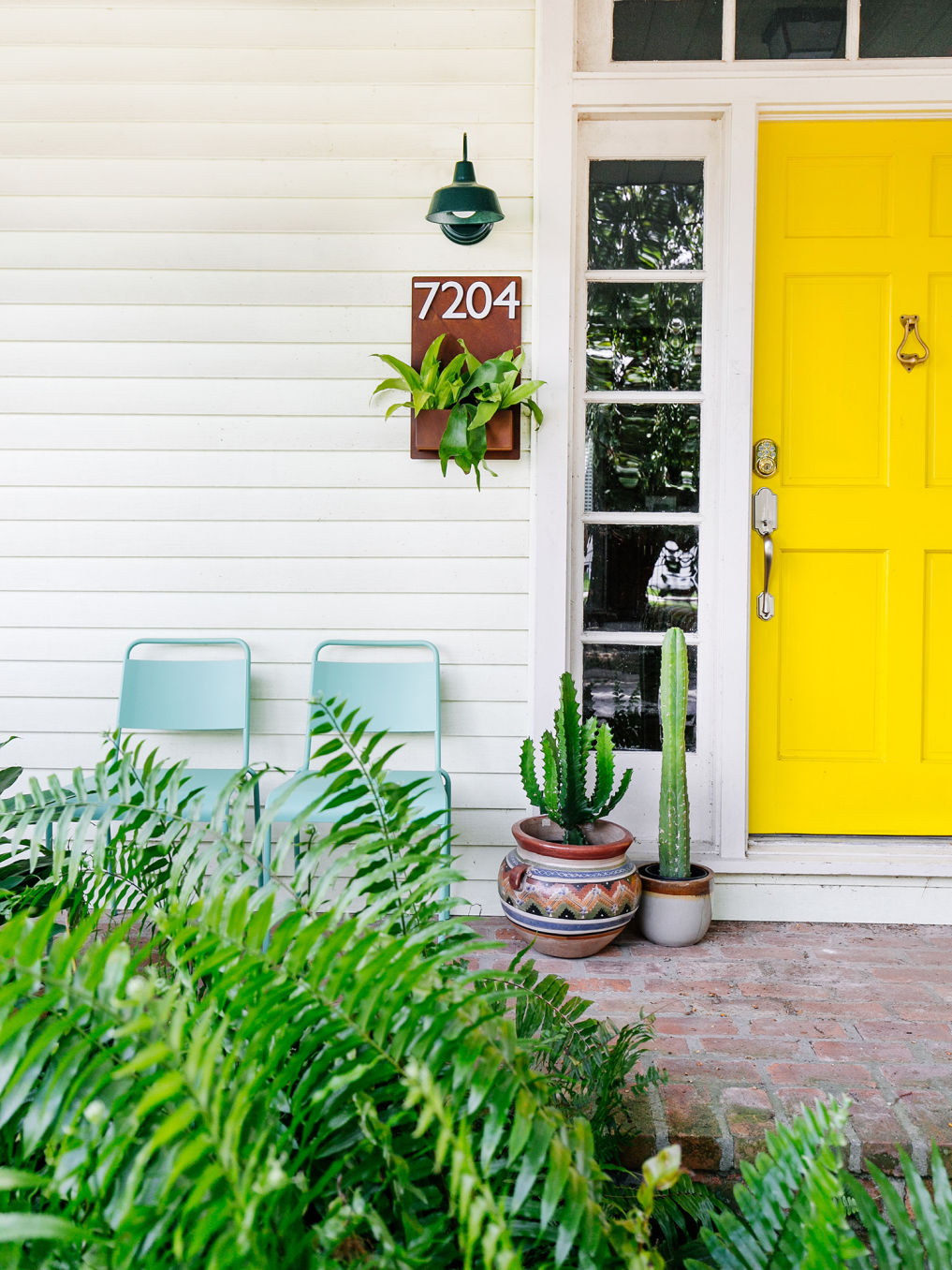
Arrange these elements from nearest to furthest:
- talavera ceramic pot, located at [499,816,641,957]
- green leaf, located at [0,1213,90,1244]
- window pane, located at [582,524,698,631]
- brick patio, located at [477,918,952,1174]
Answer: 1. green leaf, located at [0,1213,90,1244]
2. brick patio, located at [477,918,952,1174]
3. talavera ceramic pot, located at [499,816,641,957]
4. window pane, located at [582,524,698,631]

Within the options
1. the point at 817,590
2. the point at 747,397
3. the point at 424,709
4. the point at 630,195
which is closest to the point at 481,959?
the point at 424,709

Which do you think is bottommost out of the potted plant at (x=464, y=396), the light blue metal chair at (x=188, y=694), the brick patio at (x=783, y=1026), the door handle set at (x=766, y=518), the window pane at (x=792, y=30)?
the brick patio at (x=783, y=1026)

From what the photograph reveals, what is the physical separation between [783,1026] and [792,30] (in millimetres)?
2565

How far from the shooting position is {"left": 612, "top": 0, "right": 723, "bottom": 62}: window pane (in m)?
2.73

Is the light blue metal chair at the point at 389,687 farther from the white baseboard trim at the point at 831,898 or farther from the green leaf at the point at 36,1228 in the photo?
the green leaf at the point at 36,1228

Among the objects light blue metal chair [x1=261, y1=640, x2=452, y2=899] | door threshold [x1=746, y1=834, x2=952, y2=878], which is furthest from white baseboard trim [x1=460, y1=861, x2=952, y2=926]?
light blue metal chair [x1=261, y1=640, x2=452, y2=899]

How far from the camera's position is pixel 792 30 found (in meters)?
2.71

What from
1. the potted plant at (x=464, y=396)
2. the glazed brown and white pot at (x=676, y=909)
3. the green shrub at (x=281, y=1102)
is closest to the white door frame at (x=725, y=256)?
the potted plant at (x=464, y=396)

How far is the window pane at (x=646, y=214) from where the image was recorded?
281 cm

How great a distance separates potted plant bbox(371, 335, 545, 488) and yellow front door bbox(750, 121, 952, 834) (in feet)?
2.33

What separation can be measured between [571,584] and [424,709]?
56 cm

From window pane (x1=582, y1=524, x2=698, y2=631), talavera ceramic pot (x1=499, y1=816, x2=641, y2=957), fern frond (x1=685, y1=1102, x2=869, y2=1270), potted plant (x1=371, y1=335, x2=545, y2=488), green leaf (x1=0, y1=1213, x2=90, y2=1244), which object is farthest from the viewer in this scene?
window pane (x1=582, y1=524, x2=698, y2=631)

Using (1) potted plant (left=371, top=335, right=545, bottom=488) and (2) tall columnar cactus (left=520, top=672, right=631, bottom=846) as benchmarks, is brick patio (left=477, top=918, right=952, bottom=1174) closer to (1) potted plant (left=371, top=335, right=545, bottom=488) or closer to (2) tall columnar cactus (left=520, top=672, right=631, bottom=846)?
(2) tall columnar cactus (left=520, top=672, right=631, bottom=846)

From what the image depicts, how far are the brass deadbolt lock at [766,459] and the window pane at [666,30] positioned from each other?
107cm
